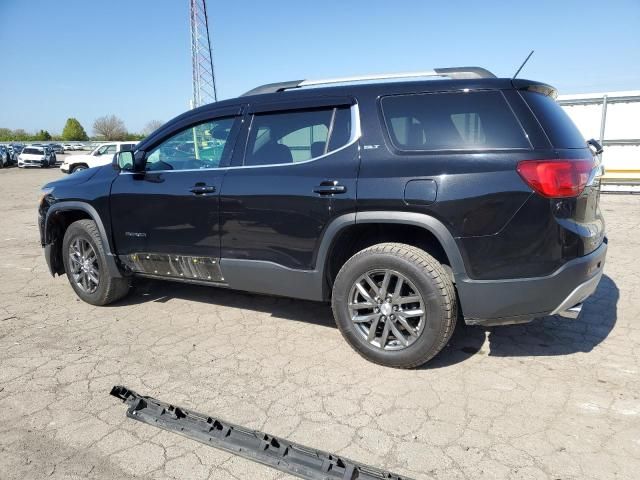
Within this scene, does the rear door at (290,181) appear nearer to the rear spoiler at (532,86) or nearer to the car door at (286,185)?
the car door at (286,185)

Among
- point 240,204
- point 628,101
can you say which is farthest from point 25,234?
point 628,101

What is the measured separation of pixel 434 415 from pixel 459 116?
1.84 m

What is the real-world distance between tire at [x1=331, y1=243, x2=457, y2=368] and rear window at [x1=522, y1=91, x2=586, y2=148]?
104cm

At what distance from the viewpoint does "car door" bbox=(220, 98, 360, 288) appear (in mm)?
3215

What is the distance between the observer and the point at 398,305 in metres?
3.11

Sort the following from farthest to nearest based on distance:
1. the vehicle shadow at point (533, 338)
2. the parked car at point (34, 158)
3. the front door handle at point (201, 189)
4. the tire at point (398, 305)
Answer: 1. the parked car at point (34, 158)
2. the front door handle at point (201, 189)
3. the vehicle shadow at point (533, 338)
4. the tire at point (398, 305)

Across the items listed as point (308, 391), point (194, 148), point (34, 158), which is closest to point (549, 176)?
point (308, 391)

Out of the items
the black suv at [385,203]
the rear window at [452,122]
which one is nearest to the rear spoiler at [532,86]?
the black suv at [385,203]

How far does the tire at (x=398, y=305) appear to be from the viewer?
117 inches

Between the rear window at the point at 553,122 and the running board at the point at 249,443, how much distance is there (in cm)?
213

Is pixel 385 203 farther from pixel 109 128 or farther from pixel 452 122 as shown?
pixel 109 128

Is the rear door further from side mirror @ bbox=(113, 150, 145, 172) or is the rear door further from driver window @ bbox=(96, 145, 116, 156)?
driver window @ bbox=(96, 145, 116, 156)

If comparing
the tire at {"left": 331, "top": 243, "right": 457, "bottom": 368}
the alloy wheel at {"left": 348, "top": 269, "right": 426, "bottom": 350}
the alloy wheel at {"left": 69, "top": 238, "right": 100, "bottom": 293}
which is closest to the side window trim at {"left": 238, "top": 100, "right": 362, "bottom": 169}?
the tire at {"left": 331, "top": 243, "right": 457, "bottom": 368}

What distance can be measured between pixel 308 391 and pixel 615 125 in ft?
42.7
